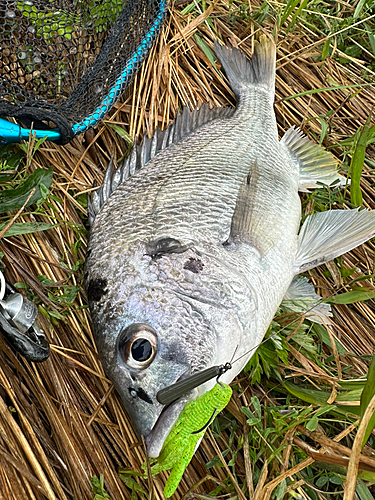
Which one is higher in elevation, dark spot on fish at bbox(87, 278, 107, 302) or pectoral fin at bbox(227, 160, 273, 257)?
dark spot on fish at bbox(87, 278, 107, 302)

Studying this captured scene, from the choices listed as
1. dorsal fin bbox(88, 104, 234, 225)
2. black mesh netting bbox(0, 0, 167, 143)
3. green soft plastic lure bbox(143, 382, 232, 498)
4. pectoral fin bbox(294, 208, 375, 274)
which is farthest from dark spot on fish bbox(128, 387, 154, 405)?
black mesh netting bbox(0, 0, 167, 143)

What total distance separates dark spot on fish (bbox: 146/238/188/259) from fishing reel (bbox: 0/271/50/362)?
51 cm

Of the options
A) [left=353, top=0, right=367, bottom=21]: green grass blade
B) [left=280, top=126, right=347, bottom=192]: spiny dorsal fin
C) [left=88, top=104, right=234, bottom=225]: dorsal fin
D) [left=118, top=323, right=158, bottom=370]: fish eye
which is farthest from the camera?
[left=353, top=0, right=367, bottom=21]: green grass blade

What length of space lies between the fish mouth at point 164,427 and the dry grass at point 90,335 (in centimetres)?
28

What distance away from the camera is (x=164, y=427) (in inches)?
61.0

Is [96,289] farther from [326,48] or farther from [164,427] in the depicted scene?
[326,48]

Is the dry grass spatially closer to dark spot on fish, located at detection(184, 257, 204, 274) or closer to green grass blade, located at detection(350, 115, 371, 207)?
green grass blade, located at detection(350, 115, 371, 207)

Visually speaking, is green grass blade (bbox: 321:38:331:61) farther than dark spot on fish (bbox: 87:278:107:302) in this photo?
Yes

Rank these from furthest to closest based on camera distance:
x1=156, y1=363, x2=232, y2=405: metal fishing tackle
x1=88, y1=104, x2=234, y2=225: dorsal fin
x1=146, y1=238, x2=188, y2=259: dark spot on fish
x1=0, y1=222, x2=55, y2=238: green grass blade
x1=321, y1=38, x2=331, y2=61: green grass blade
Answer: x1=321, y1=38, x2=331, y2=61: green grass blade, x1=88, y1=104, x2=234, y2=225: dorsal fin, x1=0, y1=222, x2=55, y2=238: green grass blade, x1=146, y1=238, x2=188, y2=259: dark spot on fish, x1=156, y1=363, x2=232, y2=405: metal fishing tackle

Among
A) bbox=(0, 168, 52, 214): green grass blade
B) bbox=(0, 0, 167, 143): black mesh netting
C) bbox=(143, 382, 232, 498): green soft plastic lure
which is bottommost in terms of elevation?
bbox=(143, 382, 232, 498): green soft plastic lure

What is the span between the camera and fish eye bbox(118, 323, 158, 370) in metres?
1.59

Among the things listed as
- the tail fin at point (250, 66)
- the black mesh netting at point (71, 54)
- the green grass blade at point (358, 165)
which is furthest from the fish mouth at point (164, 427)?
the tail fin at point (250, 66)

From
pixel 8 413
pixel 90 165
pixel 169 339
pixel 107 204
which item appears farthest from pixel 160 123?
pixel 8 413

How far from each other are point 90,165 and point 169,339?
122cm
